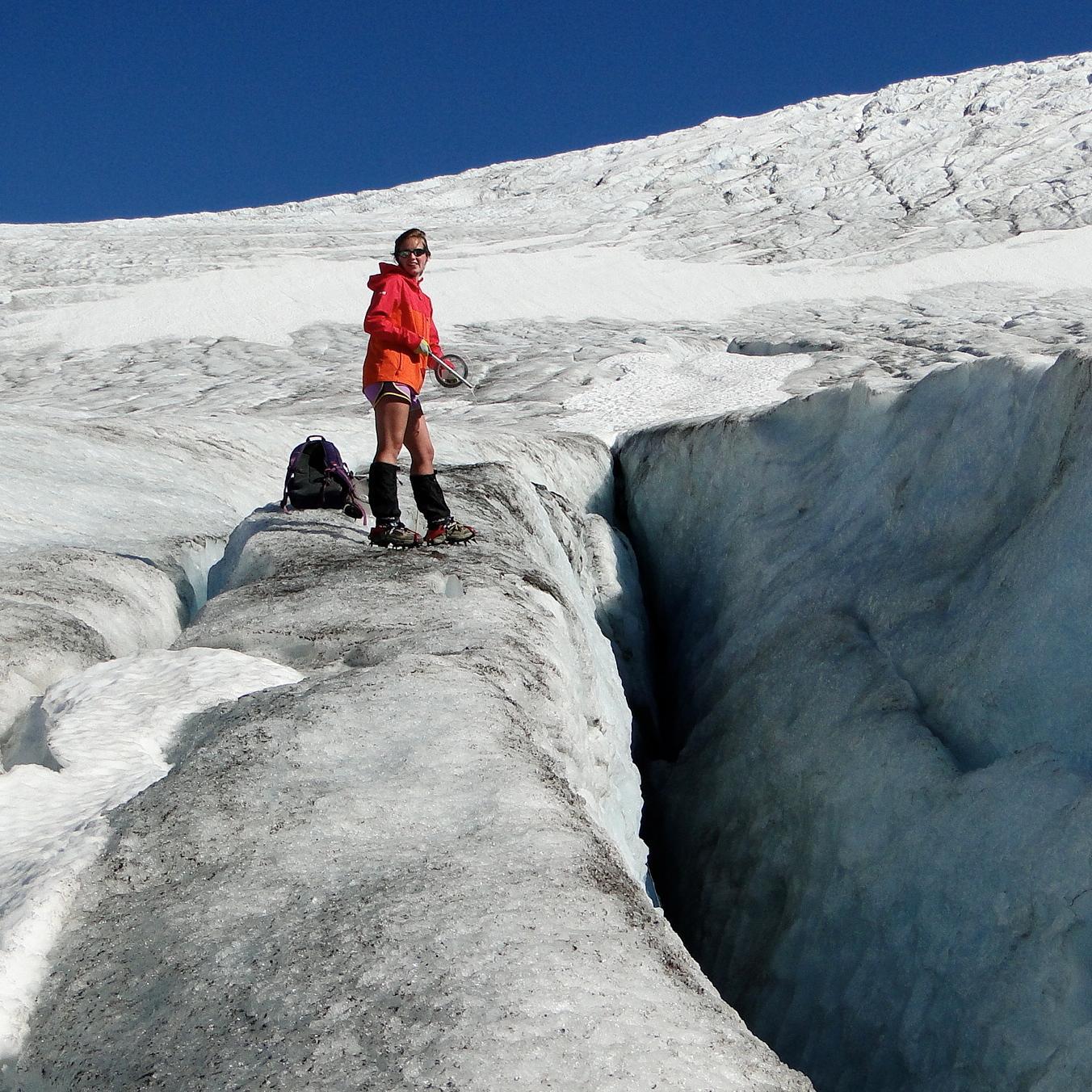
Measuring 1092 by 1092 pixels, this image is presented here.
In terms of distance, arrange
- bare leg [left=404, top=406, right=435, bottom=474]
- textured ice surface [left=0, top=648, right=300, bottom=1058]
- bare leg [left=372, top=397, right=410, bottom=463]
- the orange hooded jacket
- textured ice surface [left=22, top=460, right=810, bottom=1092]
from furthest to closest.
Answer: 1. bare leg [left=404, top=406, right=435, bottom=474]
2. bare leg [left=372, top=397, right=410, bottom=463]
3. the orange hooded jacket
4. textured ice surface [left=0, top=648, right=300, bottom=1058]
5. textured ice surface [left=22, top=460, right=810, bottom=1092]

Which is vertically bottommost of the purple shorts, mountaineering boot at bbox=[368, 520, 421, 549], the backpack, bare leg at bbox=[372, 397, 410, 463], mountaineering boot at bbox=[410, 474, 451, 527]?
mountaineering boot at bbox=[368, 520, 421, 549]

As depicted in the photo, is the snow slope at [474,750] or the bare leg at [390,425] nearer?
the snow slope at [474,750]

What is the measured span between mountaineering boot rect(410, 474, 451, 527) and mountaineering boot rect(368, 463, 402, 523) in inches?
3.9

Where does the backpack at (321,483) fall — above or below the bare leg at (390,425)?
above

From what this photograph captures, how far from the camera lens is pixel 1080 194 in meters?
31.2

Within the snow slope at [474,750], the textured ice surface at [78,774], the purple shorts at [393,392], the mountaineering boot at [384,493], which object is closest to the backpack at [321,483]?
the snow slope at [474,750]

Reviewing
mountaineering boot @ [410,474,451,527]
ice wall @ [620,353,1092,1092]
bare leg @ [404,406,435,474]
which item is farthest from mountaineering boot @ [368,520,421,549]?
ice wall @ [620,353,1092,1092]

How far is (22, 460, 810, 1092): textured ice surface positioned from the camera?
5.24 ft

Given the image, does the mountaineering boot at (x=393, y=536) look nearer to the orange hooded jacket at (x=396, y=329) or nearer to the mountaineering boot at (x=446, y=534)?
the mountaineering boot at (x=446, y=534)

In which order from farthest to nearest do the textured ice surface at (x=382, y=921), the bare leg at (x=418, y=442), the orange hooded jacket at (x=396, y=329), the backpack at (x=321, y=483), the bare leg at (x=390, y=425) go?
the backpack at (x=321, y=483)
the bare leg at (x=418, y=442)
the bare leg at (x=390, y=425)
the orange hooded jacket at (x=396, y=329)
the textured ice surface at (x=382, y=921)

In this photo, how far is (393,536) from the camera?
4613 mm

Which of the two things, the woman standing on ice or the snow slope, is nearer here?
the snow slope

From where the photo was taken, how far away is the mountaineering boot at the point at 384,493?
4711 mm

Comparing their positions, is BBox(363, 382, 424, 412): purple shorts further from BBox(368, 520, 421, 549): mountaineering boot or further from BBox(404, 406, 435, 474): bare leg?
BBox(368, 520, 421, 549): mountaineering boot
